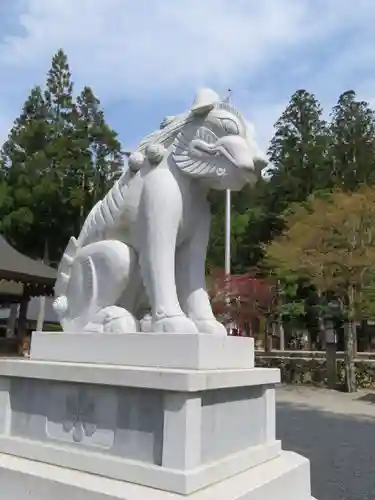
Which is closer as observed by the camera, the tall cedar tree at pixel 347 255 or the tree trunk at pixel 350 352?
the tree trunk at pixel 350 352

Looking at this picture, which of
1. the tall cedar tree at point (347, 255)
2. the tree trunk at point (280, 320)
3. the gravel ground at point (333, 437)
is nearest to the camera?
the gravel ground at point (333, 437)

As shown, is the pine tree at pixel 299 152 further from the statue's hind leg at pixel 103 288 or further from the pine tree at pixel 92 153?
the statue's hind leg at pixel 103 288

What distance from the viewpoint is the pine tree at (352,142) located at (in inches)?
892

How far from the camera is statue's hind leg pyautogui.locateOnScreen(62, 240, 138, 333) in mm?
2762

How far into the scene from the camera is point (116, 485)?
7.48ft

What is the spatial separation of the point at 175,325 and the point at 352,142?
2263cm

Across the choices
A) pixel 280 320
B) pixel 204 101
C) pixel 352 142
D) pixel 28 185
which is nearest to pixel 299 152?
pixel 352 142

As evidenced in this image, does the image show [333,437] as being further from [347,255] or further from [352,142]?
[352,142]

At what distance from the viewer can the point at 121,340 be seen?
2576 mm

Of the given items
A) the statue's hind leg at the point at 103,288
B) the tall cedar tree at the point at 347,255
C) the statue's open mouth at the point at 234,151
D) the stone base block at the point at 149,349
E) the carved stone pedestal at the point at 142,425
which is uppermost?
the tall cedar tree at the point at 347,255

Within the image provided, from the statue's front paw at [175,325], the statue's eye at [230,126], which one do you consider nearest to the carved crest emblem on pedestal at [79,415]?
the statue's front paw at [175,325]

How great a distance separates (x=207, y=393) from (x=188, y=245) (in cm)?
92

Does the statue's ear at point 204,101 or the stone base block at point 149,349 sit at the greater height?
the statue's ear at point 204,101

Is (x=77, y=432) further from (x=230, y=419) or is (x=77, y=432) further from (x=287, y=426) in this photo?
(x=287, y=426)
